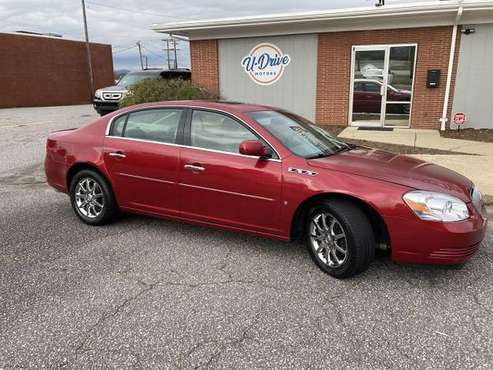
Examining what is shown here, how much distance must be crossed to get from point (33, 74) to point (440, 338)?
30.6m

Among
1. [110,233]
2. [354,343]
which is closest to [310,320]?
[354,343]

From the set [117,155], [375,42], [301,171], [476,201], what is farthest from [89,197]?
[375,42]

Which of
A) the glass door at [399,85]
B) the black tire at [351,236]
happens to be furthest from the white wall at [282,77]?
the black tire at [351,236]

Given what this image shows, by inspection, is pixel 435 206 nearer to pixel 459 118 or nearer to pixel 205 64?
pixel 459 118

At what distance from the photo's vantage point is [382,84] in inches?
481

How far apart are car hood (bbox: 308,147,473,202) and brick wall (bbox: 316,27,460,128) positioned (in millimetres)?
8571

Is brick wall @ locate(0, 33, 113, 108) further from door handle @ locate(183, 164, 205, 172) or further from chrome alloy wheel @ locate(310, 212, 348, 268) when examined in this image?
chrome alloy wheel @ locate(310, 212, 348, 268)

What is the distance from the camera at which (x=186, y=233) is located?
15.8 ft

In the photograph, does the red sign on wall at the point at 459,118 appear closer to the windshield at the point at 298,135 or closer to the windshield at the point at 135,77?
the windshield at the point at 298,135

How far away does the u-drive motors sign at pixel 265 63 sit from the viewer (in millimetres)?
13312

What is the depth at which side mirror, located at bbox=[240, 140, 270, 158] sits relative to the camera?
389cm

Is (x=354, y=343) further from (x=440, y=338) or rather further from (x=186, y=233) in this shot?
(x=186, y=233)

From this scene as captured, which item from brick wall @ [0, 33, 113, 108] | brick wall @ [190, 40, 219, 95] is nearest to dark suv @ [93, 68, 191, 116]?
brick wall @ [190, 40, 219, 95]

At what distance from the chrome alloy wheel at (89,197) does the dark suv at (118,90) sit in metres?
10.4
